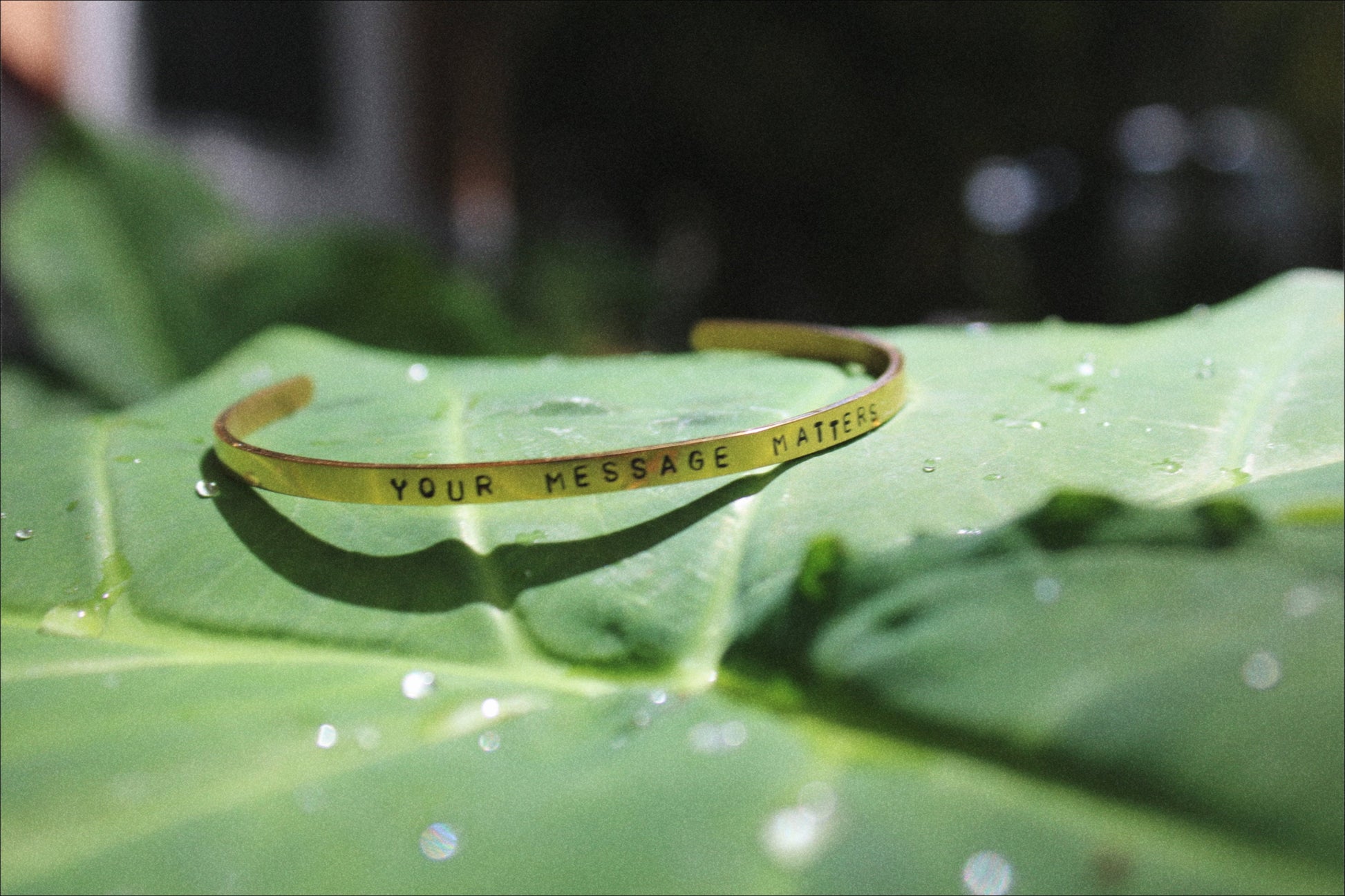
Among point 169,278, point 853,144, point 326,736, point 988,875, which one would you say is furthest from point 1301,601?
point 853,144

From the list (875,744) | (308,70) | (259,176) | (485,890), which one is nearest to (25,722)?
(485,890)

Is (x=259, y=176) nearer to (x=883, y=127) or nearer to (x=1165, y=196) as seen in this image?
(x=883, y=127)

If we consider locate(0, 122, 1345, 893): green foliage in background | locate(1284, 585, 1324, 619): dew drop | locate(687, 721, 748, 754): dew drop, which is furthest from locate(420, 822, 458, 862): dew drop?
locate(1284, 585, 1324, 619): dew drop

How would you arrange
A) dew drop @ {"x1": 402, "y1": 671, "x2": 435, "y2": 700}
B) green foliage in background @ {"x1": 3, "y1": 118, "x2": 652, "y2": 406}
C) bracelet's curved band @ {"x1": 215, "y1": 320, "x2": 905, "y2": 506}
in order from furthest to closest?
1. green foliage in background @ {"x1": 3, "y1": 118, "x2": 652, "y2": 406}
2. bracelet's curved band @ {"x1": 215, "y1": 320, "x2": 905, "y2": 506}
3. dew drop @ {"x1": 402, "y1": 671, "x2": 435, "y2": 700}

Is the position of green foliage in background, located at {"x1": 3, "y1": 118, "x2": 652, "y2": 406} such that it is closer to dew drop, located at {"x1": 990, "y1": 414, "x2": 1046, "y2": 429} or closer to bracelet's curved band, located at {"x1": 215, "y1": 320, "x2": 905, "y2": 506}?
bracelet's curved band, located at {"x1": 215, "y1": 320, "x2": 905, "y2": 506}

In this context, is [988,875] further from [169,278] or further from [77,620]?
[169,278]

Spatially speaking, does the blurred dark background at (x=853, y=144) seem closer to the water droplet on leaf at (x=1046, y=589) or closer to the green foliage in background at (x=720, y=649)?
the green foliage in background at (x=720, y=649)
